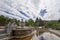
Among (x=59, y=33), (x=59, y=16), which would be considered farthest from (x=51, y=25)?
(x=59, y=16)

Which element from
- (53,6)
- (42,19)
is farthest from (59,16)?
(42,19)

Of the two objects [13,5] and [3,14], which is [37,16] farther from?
[3,14]

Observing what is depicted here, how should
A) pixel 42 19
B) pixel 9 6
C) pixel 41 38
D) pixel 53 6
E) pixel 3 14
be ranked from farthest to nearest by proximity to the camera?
pixel 53 6 < pixel 42 19 < pixel 9 6 < pixel 3 14 < pixel 41 38

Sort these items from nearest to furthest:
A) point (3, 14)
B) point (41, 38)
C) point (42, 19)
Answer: point (41, 38)
point (3, 14)
point (42, 19)

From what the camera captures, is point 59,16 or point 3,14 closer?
point 3,14

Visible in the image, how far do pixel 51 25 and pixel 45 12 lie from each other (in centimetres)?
132

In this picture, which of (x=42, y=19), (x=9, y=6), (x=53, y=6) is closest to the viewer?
(x=9, y=6)

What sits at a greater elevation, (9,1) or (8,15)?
(9,1)

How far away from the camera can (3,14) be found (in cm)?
605

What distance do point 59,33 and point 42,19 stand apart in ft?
4.77

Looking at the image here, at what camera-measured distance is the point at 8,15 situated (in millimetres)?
6227

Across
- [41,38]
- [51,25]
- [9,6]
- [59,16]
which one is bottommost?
[41,38]

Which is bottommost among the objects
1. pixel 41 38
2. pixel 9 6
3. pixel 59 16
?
pixel 41 38

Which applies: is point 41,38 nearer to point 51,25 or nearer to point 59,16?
point 51,25
